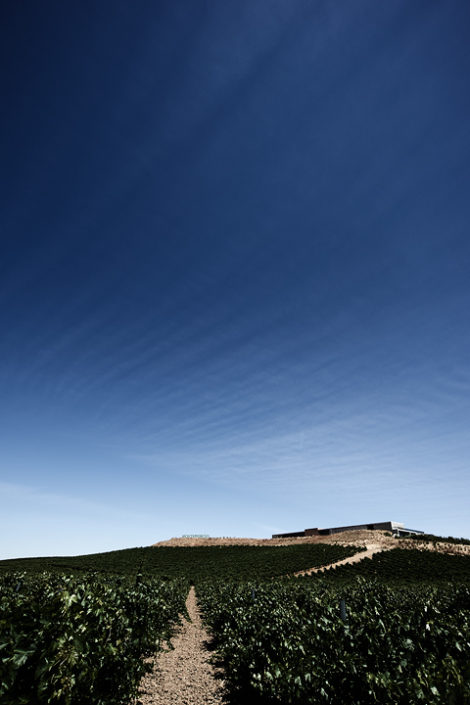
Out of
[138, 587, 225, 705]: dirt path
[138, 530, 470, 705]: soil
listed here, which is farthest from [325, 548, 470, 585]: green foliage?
[138, 587, 225, 705]: dirt path

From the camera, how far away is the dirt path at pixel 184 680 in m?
7.47

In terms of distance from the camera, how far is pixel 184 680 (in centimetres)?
865

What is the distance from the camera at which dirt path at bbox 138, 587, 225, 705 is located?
7473 millimetres

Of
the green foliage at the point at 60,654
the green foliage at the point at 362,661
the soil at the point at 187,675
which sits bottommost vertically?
the soil at the point at 187,675

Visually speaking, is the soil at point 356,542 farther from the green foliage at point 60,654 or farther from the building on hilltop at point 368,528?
the green foliage at point 60,654

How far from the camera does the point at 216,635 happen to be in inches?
519

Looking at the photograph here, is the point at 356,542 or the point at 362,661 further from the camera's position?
the point at 356,542

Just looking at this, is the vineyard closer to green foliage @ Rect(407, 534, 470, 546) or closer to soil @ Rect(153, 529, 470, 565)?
soil @ Rect(153, 529, 470, 565)

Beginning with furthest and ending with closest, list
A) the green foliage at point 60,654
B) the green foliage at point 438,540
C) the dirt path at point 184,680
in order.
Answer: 1. the green foliage at point 438,540
2. the dirt path at point 184,680
3. the green foliage at point 60,654

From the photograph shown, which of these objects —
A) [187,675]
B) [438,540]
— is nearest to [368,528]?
[438,540]

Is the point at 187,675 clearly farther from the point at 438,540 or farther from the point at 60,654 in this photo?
the point at 438,540

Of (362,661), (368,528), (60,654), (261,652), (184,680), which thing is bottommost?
(368,528)

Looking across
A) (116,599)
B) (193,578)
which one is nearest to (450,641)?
(116,599)

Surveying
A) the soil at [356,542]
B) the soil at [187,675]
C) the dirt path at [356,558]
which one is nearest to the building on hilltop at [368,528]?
the soil at [356,542]
